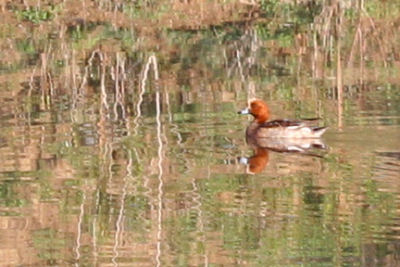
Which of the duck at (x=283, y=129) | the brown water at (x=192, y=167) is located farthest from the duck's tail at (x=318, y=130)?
the brown water at (x=192, y=167)

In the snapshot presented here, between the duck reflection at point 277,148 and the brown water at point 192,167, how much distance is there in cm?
5

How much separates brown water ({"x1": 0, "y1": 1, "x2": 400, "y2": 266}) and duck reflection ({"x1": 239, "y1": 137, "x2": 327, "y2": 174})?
1.9 inches

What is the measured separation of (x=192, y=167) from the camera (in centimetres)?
1092

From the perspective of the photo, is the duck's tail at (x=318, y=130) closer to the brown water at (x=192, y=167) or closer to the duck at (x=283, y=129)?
the duck at (x=283, y=129)

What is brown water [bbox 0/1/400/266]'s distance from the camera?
338 inches

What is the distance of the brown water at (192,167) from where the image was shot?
859cm

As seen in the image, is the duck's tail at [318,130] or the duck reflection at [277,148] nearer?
the duck reflection at [277,148]

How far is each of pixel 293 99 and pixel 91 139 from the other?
3.21 m

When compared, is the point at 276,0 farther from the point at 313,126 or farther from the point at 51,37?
the point at 313,126

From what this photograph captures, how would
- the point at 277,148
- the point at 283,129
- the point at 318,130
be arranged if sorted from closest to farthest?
the point at 318,130
the point at 277,148
the point at 283,129

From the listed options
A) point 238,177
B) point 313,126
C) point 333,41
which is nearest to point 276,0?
point 333,41

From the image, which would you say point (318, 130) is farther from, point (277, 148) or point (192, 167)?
point (192, 167)

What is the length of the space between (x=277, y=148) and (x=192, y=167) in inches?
60.1


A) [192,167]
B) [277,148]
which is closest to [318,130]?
[277,148]
